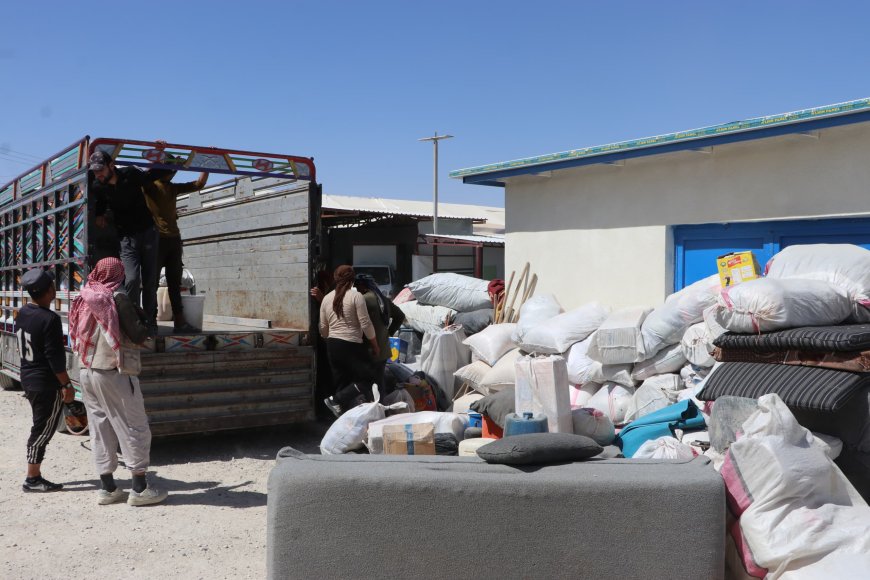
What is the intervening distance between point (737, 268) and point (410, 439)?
3184mm

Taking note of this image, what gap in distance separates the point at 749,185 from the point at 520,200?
8.89 ft

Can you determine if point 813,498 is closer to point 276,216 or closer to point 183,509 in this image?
point 183,509

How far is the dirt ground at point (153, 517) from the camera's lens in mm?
3719

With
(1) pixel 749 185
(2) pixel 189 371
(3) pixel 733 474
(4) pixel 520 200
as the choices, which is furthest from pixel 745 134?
(2) pixel 189 371

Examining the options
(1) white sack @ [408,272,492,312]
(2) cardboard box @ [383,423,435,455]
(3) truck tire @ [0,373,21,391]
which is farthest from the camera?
(3) truck tire @ [0,373,21,391]

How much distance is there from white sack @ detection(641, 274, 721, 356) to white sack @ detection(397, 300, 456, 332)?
3325 mm

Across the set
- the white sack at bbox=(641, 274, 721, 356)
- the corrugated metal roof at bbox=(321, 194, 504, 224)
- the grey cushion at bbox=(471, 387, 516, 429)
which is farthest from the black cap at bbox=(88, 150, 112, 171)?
the corrugated metal roof at bbox=(321, 194, 504, 224)

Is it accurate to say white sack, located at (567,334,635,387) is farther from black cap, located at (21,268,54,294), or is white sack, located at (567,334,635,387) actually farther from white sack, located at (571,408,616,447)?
black cap, located at (21,268,54,294)

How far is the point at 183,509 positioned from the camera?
180 inches

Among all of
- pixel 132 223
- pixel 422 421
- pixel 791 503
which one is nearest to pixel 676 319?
pixel 422 421

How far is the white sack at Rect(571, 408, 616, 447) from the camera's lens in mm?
4387

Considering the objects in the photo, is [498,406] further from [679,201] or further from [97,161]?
[97,161]

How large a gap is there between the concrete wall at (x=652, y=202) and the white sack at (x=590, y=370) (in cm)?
117

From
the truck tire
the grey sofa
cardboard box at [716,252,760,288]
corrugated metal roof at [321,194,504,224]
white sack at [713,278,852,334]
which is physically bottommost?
the truck tire
